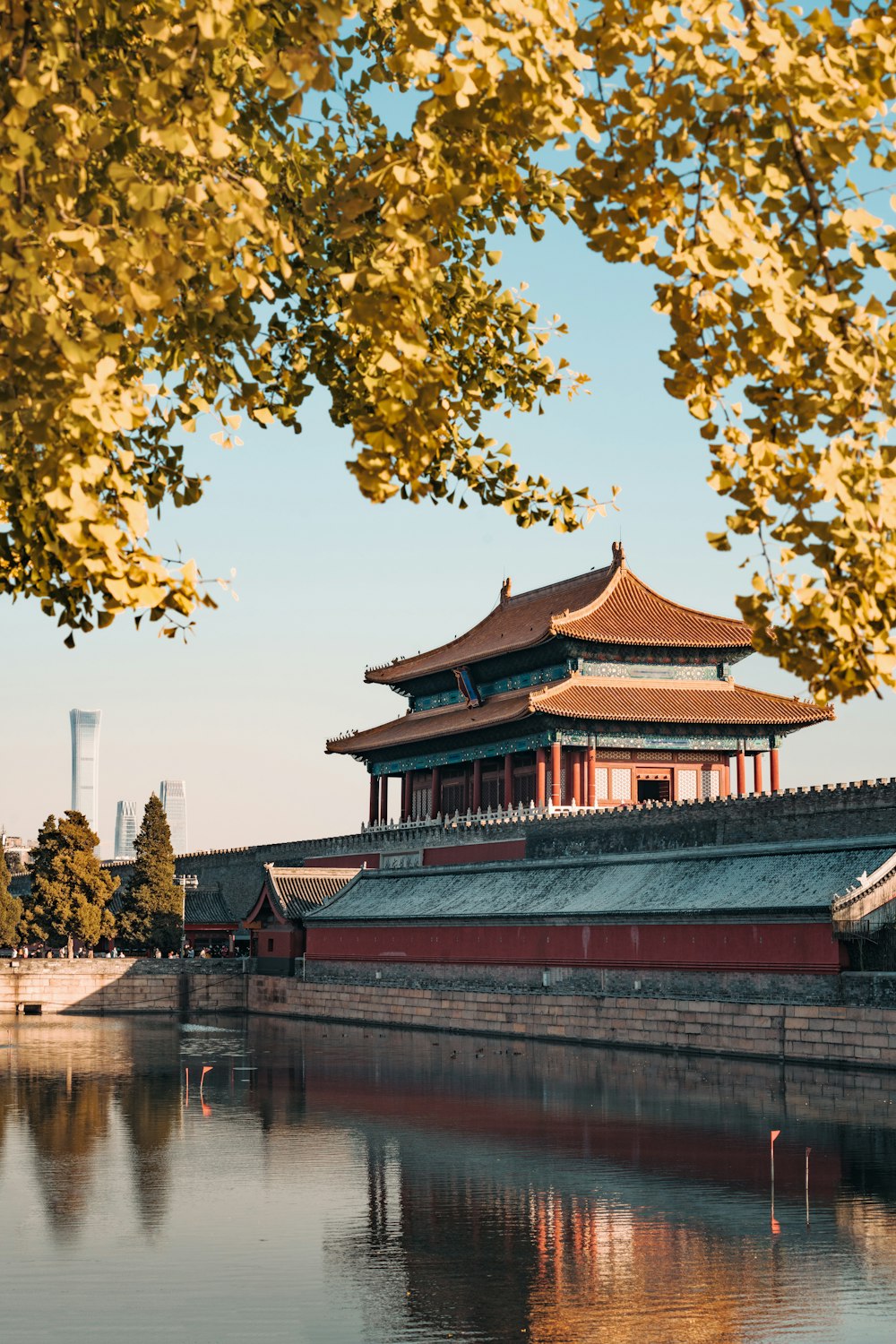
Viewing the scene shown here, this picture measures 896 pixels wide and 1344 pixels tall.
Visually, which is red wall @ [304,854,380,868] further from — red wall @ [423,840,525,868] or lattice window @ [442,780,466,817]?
red wall @ [423,840,525,868]

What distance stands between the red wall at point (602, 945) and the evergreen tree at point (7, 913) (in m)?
18.4

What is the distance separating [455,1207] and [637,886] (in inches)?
878

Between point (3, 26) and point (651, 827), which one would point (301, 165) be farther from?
point (651, 827)

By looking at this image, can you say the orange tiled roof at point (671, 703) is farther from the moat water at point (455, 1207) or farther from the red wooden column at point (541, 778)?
the moat water at point (455, 1207)

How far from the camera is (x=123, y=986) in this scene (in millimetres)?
58812

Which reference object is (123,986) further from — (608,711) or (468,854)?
(608,711)

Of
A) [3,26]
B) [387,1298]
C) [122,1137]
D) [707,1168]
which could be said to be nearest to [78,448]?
[3,26]

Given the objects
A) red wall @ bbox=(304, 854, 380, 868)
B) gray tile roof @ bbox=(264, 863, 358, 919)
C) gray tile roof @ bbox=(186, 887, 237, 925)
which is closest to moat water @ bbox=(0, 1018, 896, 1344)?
gray tile roof @ bbox=(264, 863, 358, 919)

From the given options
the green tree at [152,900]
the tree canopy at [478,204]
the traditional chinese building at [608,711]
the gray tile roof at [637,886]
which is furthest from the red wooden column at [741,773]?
the tree canopy at [478,204]

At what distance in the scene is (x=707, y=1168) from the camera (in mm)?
21156

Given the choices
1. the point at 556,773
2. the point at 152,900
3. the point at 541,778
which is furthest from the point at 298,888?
the point at 556,773

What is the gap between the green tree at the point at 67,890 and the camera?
200 ft

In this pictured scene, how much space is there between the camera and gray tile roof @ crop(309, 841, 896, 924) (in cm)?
3403

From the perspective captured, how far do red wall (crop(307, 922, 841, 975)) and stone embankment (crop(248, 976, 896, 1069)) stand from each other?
967 mm
